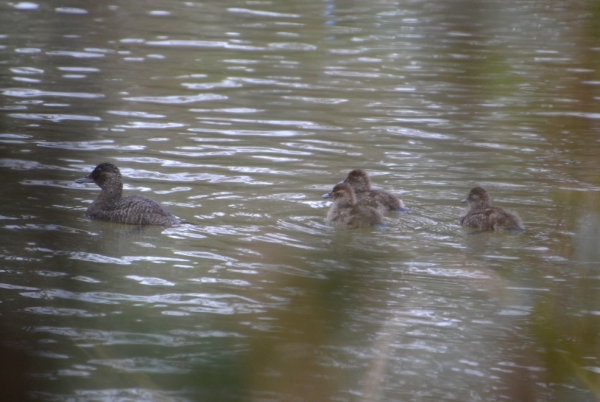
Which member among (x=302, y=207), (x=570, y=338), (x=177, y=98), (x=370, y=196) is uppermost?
(x=177, y=98)

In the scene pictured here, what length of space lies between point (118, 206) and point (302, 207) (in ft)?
5.52

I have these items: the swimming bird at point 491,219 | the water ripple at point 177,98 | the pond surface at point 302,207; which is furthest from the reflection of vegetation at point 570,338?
the water ripple at point 177,98

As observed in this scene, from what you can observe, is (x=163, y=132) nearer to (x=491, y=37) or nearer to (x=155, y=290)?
(x=155, y=290)

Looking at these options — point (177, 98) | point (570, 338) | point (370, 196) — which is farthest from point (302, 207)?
point (570, 338)

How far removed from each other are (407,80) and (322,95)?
5.76 ft

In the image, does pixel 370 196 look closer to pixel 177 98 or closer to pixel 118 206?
pixel 118 206

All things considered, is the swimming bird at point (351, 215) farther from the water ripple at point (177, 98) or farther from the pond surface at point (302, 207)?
the water ripple at point (177, 98)

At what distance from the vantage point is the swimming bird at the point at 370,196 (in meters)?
7.96

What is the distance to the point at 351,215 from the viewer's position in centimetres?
760

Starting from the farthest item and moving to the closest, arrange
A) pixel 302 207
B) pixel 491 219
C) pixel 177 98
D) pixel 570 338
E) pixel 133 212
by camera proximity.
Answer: pixel 177 98, pixel 302 207, pixel 133 212, pixel 491 219, pixel 570 338

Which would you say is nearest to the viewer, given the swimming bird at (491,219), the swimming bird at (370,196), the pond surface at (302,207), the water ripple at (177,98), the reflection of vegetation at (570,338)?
the reflection of vegetation at (570,338)

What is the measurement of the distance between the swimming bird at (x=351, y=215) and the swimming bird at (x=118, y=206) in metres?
1.36

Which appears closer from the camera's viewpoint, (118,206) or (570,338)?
(570,338)

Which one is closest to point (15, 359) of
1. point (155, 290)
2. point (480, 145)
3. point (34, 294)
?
point (34, 294)
